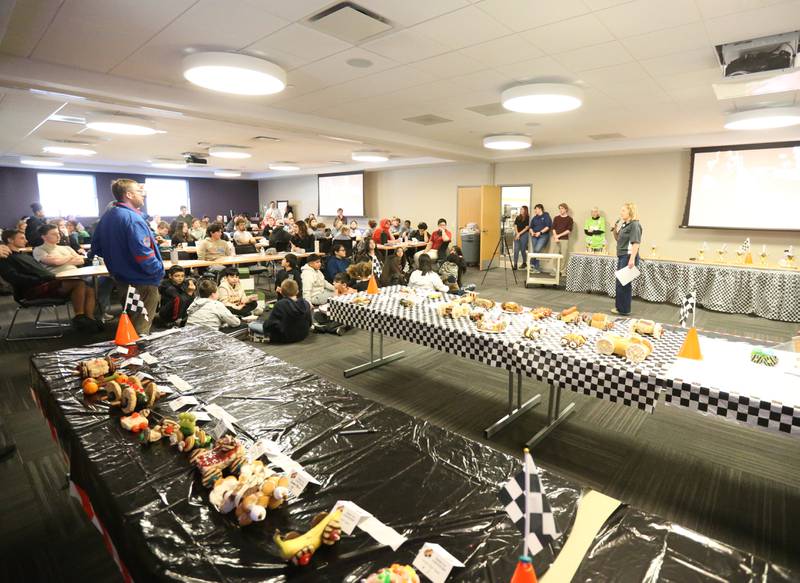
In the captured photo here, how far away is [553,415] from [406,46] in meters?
2.77

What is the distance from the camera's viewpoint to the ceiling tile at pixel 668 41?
2760mm

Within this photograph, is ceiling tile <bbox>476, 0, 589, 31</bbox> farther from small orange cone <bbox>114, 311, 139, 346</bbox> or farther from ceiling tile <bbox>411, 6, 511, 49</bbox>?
small orange cone <bbox>114, 311, 139, 346</bbox>

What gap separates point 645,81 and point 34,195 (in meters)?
15.1

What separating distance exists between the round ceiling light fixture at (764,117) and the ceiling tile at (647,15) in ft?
10.3

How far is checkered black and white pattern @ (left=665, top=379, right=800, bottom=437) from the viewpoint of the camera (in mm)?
1620

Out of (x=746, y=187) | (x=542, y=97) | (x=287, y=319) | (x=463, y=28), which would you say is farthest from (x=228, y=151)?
(x=746, y=187)

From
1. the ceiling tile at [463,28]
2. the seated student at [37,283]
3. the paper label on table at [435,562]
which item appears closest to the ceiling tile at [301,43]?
the ceiling tile at [463,28]

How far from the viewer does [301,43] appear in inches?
118

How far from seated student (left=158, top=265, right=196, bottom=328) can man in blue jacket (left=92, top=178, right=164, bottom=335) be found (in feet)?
4.52

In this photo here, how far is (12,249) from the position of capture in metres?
4.60

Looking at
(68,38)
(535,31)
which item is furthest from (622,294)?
(68,38)

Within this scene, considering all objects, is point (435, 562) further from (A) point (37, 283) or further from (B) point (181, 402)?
(A) point (37, 283)

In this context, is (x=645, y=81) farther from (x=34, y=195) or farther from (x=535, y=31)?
(x=34, y=195)

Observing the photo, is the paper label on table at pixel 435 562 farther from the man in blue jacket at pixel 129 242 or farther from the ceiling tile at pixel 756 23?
the ceiling tile at pixel 756 23
